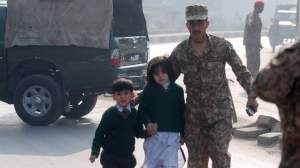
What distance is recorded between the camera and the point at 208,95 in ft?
18.1

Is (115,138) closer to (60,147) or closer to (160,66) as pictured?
(160,66)

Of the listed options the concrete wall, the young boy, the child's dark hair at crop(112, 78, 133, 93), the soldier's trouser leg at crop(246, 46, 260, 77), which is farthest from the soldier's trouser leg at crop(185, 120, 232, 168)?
the concrete wall

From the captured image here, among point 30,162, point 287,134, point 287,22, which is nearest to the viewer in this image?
point 287,134

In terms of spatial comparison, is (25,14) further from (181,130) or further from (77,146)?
(181,130)

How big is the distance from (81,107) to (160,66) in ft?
20.2

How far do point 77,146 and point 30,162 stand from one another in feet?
3.51

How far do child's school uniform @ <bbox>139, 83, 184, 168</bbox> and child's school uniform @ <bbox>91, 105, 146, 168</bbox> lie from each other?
6.0 inches

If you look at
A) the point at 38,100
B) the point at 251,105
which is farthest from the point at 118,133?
the point at 38,100

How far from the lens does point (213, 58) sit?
5527 mm

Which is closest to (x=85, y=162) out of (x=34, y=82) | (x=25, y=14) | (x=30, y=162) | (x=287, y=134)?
(x=30, y=162)

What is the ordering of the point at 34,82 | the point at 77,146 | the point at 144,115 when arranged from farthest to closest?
the point at 34,82
the point at 77,146
the point at 144,115

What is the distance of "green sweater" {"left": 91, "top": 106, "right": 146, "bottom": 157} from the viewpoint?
17.8ft

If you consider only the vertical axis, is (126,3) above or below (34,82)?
above

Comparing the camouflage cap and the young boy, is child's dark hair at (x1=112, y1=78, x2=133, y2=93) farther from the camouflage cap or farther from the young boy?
the camouflage cap
